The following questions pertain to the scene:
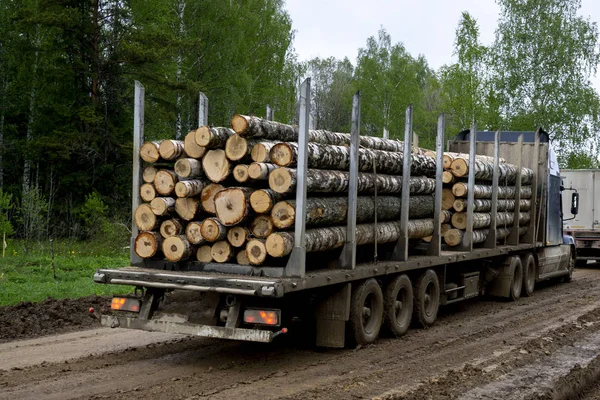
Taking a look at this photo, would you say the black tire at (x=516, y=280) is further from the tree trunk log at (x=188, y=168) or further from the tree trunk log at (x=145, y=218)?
the tree trunk log at (x=145, y=218)

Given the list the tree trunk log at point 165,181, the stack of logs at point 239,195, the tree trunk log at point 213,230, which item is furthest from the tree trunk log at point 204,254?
the tree trunk log at point 165,181

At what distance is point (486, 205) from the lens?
13586 mm

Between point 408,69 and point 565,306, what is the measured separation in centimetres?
3787

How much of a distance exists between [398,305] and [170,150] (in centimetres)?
395

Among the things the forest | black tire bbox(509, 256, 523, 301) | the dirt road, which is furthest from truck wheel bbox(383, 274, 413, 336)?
the forest

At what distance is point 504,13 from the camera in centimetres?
4016

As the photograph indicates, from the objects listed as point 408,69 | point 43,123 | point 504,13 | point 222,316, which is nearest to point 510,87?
point 504,13

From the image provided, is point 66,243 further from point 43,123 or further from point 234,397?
point 234,397

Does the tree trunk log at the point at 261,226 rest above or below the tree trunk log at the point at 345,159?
below

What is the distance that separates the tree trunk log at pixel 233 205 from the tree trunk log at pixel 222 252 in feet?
1.05

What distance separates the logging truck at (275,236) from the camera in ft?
26.3

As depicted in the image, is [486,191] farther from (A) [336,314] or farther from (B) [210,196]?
(B) [210,196]

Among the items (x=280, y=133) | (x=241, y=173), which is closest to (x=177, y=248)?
(x=241, y=173)

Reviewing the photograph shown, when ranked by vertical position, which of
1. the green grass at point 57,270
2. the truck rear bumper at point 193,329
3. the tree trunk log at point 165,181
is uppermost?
the tree trunk log at point 165,181
